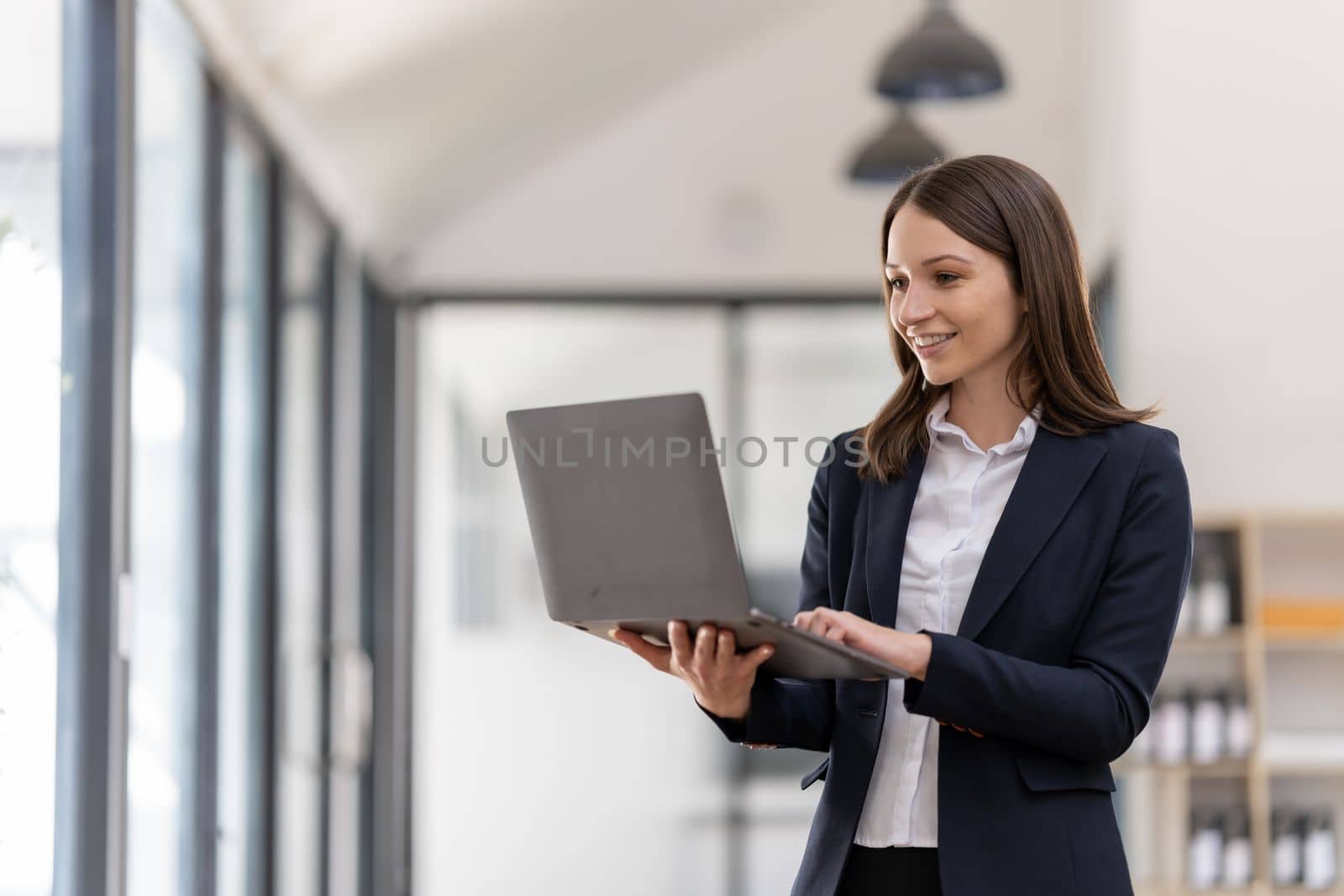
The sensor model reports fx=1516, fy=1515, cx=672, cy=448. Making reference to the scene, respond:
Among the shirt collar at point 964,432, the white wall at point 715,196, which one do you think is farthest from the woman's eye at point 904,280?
the white wall at point 715,196

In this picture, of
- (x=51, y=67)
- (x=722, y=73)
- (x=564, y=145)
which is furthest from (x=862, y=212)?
(x=51, y=67)

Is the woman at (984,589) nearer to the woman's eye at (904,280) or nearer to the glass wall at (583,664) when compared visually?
the woman's eye at (904,280)

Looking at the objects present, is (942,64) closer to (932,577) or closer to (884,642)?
(932,577)

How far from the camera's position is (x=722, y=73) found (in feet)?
19.8

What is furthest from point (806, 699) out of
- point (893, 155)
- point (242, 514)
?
point (893, 155)

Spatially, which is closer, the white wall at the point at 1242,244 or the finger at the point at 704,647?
the finger at the point at 704,647

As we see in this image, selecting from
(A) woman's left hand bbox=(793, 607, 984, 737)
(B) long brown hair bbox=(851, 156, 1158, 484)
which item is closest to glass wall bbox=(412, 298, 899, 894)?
(B) long brown hair bbox=(851, 156, 1158, 484)

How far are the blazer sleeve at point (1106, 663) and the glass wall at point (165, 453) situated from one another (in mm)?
1679

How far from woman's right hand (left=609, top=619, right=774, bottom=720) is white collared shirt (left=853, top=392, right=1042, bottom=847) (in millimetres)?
139

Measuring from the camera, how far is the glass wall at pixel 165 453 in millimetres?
2736

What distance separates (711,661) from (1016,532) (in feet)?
0.94

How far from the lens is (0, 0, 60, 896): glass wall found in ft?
6.77

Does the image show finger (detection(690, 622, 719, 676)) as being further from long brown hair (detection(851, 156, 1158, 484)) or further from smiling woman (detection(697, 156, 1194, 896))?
long brown hair (detection(851, 156, 1158, 484))

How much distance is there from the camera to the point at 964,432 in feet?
4.70
